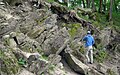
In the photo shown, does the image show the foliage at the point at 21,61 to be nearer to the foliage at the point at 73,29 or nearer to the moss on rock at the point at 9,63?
the moss on rock at the point at 9,63

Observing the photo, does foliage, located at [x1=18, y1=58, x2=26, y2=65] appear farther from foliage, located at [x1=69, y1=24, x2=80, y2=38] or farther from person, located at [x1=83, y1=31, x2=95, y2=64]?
foliage, located at [x1=69, y1=24, x2=80, y2=38]

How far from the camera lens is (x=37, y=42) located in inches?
619

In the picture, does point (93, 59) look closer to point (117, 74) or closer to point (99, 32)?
point (117, 74)

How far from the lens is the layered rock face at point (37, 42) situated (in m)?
12.8

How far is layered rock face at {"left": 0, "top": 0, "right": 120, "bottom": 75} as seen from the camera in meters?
12.8

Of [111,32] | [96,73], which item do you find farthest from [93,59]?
[111,32]

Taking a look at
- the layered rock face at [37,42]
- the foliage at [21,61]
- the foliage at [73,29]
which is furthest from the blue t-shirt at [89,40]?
the foliage at [21,61]

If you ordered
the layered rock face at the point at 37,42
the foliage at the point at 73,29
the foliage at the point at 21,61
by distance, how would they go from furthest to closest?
the foliage at the point at 73,29 → the layered rock face at the point at 37,42 → the foliage at the point at 21,61

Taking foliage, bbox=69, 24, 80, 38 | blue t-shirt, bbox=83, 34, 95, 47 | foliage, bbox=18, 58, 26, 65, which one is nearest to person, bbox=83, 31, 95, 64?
blue t-shirt, bbox=83, 34, 95, 47

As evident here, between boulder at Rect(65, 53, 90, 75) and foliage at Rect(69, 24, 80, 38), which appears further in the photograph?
foliage at Rect(69, 24, 80, 38)

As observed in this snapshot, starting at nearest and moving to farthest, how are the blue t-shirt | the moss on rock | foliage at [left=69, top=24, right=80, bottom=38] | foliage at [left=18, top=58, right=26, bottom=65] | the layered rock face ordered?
1. the moss on rock
2. foliage at [left=18, top=58, right=26, bottom=65]
3. the layered rock face
4. the blue t-shirt
5. foliage at [left=69, top=24, right=80, bottom=38]

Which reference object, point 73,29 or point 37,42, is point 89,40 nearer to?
point 73,29

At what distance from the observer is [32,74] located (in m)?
12.6

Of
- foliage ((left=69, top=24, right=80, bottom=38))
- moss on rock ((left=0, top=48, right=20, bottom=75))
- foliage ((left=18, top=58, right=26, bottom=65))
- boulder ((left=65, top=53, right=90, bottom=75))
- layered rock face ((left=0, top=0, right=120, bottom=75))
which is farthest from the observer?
foliage ((left=69, top=24, right=80, bottom=38))
